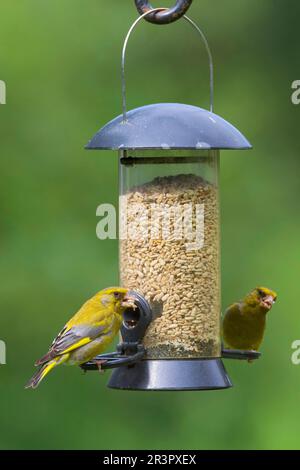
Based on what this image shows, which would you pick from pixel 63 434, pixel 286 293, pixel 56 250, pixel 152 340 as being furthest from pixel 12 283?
pixel 152 340

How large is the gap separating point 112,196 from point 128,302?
5446 mm

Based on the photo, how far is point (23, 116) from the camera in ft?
43.4

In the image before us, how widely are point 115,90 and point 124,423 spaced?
2701 mm

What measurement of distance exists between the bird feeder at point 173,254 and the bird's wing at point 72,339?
0.79 ft

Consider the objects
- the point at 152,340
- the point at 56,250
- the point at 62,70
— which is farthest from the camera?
the point at 62,70

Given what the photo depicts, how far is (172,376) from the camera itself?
7.22m

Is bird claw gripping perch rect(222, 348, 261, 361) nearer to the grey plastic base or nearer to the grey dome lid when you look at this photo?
the grey plastic base

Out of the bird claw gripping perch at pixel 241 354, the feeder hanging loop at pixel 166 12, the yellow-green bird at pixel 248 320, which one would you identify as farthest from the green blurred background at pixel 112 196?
the feeder hanging loop at pixel 166 12

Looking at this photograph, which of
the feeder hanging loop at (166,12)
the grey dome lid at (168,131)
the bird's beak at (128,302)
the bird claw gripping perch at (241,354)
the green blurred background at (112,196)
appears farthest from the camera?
the green blurred background at (112,196)

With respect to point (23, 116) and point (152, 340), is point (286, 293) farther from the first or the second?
point (152, 340)

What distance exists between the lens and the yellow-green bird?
7.69 m

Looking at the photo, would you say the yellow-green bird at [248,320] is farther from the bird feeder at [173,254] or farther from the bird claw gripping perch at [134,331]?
the bird claw gripping perch at [134,331]

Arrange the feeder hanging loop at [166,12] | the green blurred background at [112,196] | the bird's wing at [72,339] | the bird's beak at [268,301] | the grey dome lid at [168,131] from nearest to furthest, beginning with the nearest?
the feeder hanging loop at [166,12] → the grey dome lid at [168,131] → the bird's wing at [72,339] → the bird's beak at [268,301] → the green blurred background at [112,196]

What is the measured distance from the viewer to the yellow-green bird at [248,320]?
7.69 m
